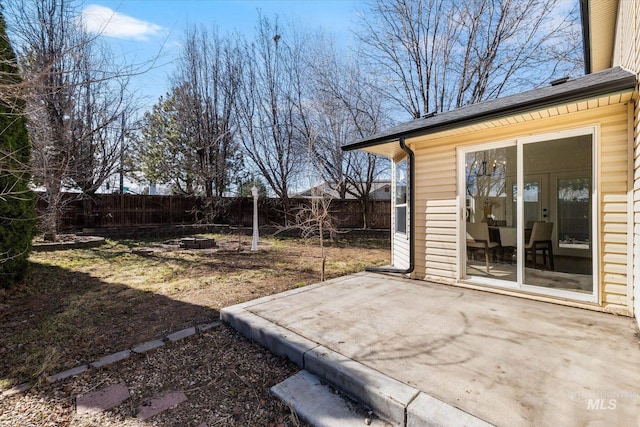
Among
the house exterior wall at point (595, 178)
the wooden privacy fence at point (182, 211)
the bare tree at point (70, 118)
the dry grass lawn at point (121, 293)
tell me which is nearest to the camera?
the dry grass lawn at point (121, 293)

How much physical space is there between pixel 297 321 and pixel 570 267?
15.5ft

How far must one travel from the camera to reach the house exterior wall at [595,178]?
3.11 metres

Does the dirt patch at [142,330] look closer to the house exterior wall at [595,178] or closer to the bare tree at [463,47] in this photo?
the house exterior wall at [595,178]

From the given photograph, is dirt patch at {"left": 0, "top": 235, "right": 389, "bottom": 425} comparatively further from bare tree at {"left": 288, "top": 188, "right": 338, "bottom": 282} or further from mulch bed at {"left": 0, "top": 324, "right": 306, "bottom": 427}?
bare tree at {"left": 288, "top": 188, "right": 338, "bottom": 282}

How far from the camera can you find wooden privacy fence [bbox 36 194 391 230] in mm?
11000

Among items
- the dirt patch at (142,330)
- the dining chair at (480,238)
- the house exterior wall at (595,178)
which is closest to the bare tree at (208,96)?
the dirt patch at (142,330)

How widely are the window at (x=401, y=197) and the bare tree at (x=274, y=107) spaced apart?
6.89 meters

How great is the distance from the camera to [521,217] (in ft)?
12.6

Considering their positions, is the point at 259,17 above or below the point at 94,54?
above

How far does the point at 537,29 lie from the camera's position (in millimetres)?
9289

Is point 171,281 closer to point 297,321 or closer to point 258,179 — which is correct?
point 297,321

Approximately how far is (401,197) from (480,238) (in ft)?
5.13

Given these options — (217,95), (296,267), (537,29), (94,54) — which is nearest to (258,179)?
(217,95)

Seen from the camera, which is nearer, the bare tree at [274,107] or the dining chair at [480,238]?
the dining chair at [480,238]
